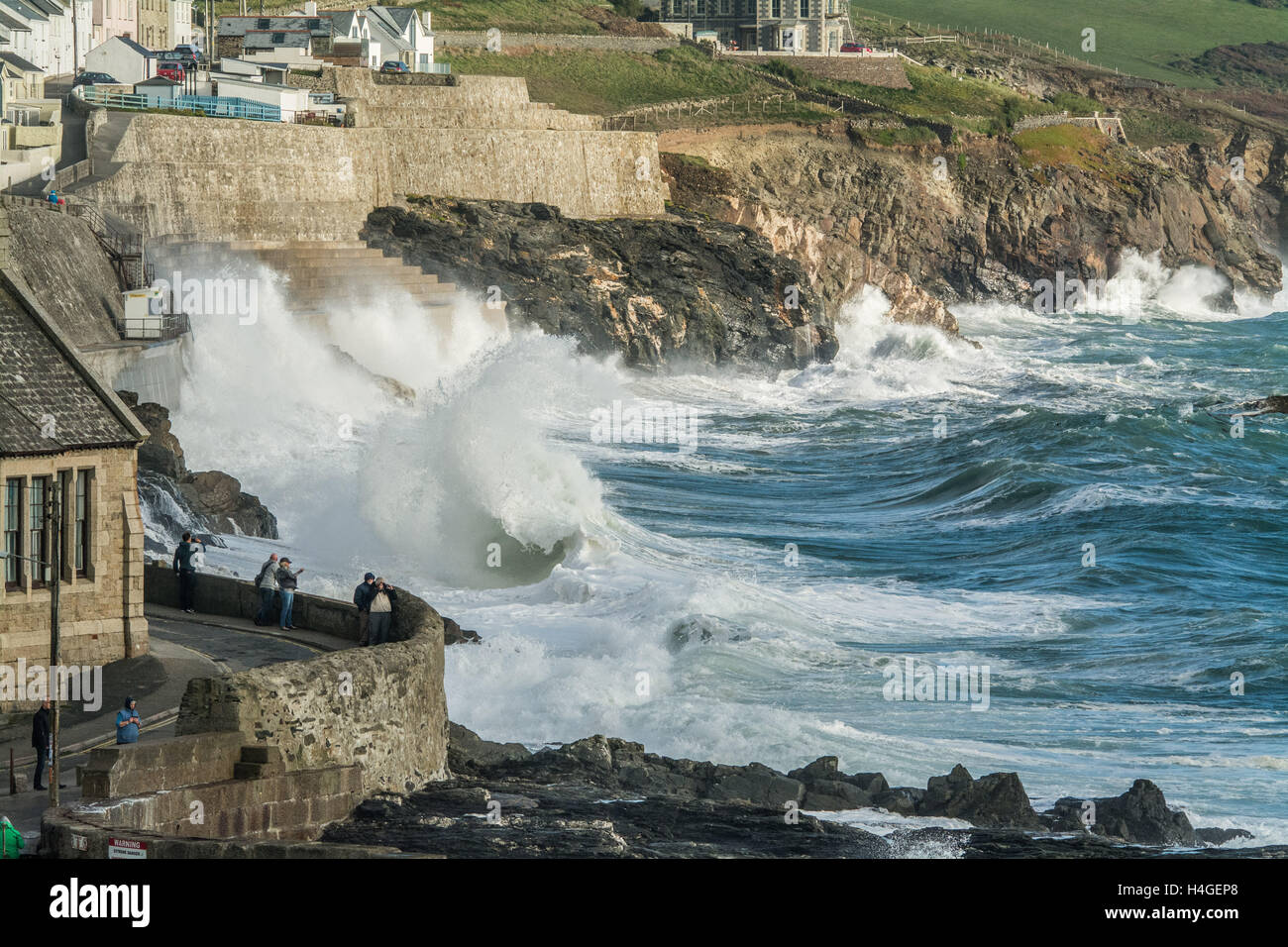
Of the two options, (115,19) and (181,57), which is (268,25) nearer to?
(115,19)

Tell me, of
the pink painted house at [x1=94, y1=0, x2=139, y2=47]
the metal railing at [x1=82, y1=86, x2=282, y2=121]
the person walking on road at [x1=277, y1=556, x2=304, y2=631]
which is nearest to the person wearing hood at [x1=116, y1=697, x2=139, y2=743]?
the person walking on road at [x1=277, y1=556, x2=304, y2=631]

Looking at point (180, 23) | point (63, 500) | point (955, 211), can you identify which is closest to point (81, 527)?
point (63, 500)

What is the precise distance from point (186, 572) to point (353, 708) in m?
5.70

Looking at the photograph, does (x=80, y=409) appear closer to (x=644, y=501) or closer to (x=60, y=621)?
(x=60, y=621)

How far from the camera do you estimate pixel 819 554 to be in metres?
34.5

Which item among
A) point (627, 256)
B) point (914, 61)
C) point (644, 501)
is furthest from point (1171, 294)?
point (644, 501)

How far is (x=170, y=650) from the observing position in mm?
20125

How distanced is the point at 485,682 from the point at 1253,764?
9153 millimetres

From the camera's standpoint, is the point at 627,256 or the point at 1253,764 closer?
the point at 1253,764

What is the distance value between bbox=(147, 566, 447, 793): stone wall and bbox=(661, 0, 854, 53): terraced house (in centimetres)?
8697

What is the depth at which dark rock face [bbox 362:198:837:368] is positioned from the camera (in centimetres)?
5747

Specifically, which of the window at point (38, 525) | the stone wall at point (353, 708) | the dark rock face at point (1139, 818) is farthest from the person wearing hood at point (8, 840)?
the dark rock face at point (1139, 818)

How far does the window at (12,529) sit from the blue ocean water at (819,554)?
5.94 metres
